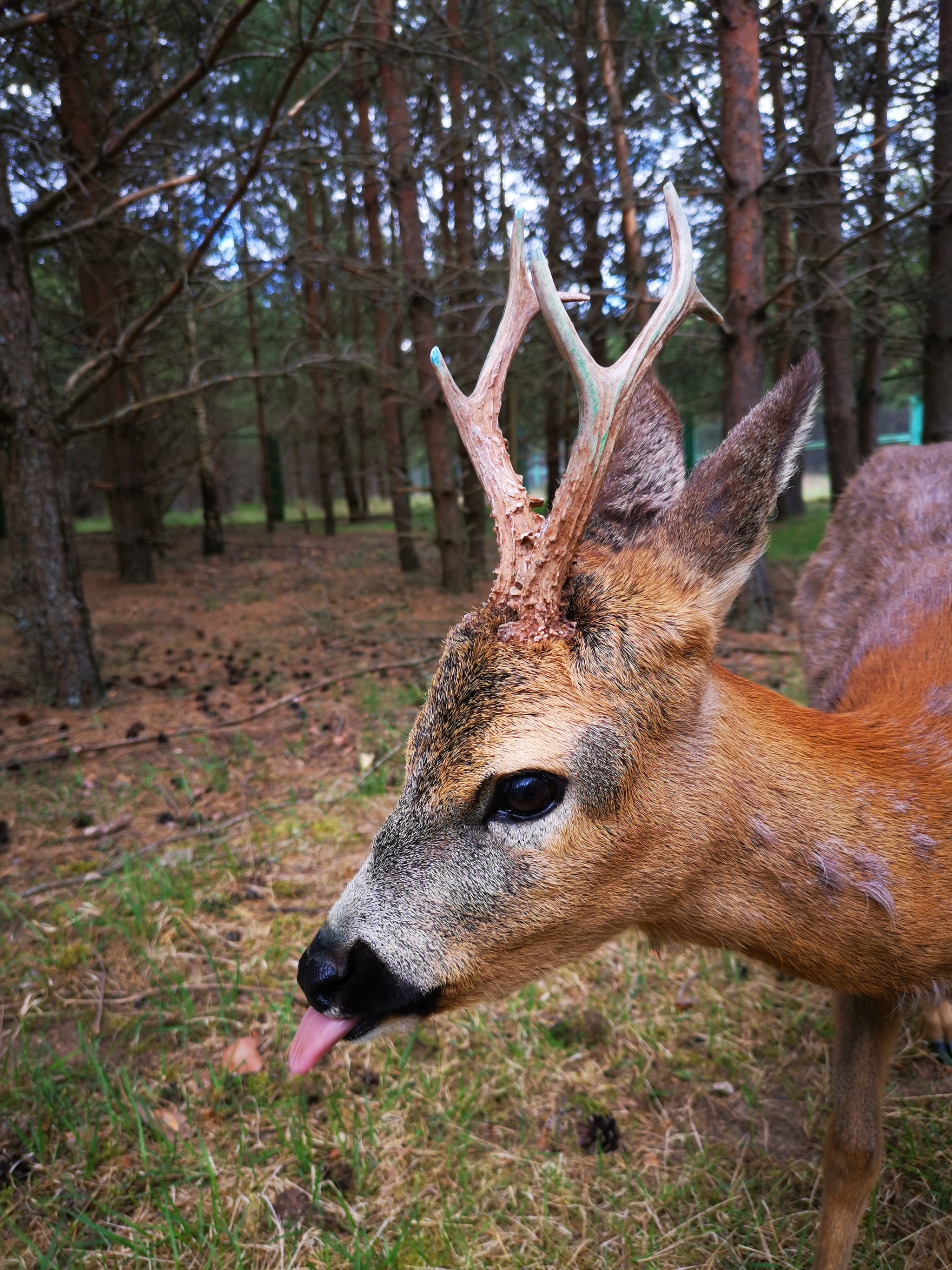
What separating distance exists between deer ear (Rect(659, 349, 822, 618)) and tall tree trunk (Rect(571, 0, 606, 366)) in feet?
23.6

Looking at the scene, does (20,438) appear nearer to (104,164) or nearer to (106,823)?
(104,164)

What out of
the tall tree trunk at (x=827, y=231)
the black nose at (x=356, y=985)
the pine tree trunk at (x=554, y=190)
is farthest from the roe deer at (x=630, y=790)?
the pine tree trunk at (x=554, y=190)

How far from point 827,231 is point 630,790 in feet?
26.7

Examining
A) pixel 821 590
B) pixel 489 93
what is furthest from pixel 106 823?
pixel 489 93

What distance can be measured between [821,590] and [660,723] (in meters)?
2.15

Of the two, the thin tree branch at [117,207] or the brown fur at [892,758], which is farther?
the thin tree branch at [117,207]

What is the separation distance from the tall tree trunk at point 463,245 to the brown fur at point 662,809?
5.97 meters

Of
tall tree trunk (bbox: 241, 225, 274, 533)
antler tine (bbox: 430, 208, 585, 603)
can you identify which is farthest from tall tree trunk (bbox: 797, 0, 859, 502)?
tall tree trunk (bbox: 241, 225, 274, 533)

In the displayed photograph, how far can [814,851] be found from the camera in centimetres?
153

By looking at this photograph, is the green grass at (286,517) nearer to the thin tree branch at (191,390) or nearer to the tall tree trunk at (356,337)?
the tall tree trunk at (356,337)

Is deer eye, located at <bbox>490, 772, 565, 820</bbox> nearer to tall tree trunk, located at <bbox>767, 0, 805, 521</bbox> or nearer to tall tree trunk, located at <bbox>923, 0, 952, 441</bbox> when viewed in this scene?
tall tree trunk, located at <bbox>767, 0, 805, 521</bbox>

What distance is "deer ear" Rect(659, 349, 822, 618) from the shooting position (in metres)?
1.61

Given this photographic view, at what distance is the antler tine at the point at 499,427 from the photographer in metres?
1.64

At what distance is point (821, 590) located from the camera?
3.40 metres
